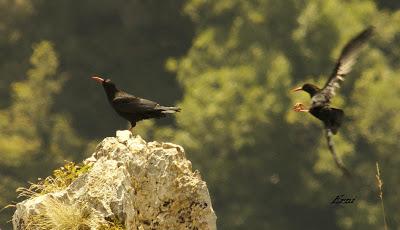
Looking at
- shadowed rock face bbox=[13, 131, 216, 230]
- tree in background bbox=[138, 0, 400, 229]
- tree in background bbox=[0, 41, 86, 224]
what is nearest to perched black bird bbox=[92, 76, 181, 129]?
shadowed rock face bbox=[13, 131, 216, 230]

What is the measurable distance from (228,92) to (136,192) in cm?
→ 5119

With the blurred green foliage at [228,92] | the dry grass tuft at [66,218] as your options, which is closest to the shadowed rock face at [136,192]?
the dry grass tuft at [66,218]

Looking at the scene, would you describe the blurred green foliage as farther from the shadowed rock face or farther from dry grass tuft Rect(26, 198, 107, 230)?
dry grass tuft Rect(26, 198, 107, 230)

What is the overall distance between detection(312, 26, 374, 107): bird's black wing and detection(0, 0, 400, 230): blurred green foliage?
40683mm

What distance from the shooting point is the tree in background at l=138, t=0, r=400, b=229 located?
64250mm

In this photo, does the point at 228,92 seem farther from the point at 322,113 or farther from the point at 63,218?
the point at 63,218

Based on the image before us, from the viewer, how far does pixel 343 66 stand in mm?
19266

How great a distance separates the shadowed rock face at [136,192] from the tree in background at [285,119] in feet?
151

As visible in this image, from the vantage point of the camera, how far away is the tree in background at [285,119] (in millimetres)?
64250

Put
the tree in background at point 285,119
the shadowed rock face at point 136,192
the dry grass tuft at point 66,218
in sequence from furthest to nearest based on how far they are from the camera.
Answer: the tree in background at point 285,119
the shadowed rock face at point 136,192
the dry grass tuft at point 66,218

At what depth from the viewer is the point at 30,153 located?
217 feet

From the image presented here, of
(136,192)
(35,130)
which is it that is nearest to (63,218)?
(136,192)

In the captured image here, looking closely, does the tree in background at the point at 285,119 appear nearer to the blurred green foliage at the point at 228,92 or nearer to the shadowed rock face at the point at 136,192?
the blurred green foliage at the point at 228,92

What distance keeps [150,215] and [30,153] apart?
51433 mm
